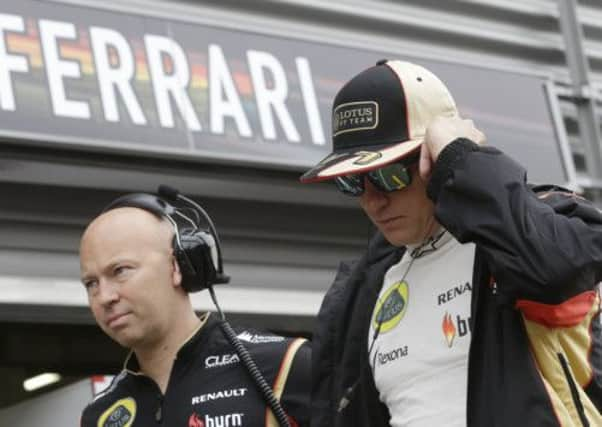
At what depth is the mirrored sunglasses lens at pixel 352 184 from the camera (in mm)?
2666

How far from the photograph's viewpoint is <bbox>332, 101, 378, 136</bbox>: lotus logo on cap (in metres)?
2.73

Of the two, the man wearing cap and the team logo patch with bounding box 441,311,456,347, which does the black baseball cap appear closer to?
the man wearing cap

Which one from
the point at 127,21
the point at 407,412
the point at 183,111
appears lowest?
the point at 407,412

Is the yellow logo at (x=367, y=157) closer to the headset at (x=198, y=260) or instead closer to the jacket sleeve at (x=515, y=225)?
the jacket sleeve at (x=515, y=225)

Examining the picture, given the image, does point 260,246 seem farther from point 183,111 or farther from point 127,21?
point 127,21

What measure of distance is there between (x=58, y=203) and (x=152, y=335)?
6.40ft

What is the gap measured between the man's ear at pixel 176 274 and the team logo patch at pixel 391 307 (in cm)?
87

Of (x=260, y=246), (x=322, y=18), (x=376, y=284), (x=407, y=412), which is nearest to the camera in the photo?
(x=407, y=412)

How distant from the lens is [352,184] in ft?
8.81

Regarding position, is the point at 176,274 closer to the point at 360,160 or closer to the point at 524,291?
the point at 360,160

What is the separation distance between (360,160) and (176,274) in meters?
1.06

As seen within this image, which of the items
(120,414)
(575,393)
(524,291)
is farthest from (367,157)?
(120,414)

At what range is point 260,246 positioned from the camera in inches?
233

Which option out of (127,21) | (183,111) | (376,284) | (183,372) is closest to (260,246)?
(183,111)
